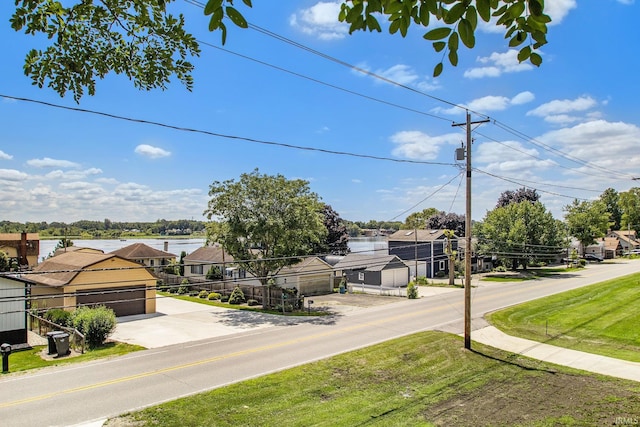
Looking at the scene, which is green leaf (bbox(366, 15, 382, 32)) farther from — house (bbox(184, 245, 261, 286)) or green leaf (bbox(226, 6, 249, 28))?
house (bbox(184, 245, 261, 286))

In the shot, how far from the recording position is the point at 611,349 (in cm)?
1942

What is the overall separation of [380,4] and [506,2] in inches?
34.7

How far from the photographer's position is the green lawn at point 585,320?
20.5 meters

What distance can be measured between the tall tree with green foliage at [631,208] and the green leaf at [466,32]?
121923mm

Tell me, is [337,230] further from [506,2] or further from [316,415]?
[506,2]

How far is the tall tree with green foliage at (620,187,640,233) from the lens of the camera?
335ft

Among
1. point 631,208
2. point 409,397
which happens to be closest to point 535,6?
point 409,397

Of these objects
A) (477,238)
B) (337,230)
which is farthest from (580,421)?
(337,230)

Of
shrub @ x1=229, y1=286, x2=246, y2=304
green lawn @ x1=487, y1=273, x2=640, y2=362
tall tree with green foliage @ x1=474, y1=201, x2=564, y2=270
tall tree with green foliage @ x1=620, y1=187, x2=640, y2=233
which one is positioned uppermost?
tall tree with green foliage @ x1=620, y1=187, x2=640, y2=233

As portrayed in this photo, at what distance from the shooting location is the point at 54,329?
24281 mm

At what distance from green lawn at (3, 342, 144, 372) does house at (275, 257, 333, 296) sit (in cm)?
2041

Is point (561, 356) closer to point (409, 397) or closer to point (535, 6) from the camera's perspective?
point (409, 397)

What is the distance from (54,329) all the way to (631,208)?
120738mm

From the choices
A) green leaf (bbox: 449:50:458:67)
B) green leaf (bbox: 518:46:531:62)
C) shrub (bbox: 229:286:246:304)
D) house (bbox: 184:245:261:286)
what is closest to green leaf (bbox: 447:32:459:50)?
green leaf (bbox: 449:50:458:67)
